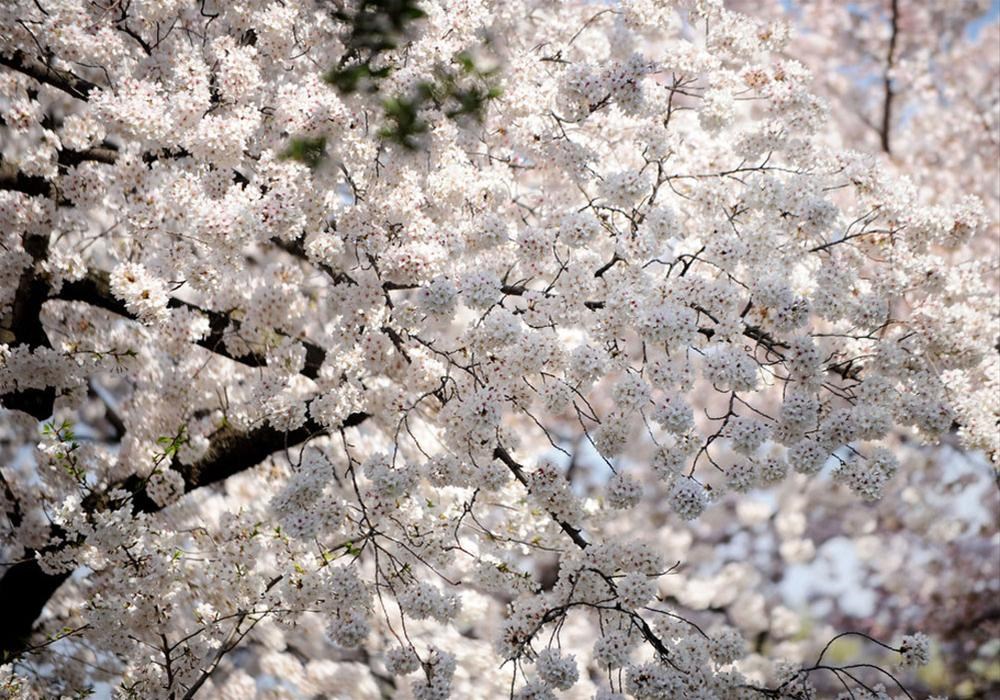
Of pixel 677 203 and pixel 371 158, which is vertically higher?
pixel 677 203

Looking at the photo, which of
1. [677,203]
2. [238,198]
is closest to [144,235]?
[238,198]

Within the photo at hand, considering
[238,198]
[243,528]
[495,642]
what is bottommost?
[495,642]

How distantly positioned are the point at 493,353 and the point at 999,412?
2.88 meters

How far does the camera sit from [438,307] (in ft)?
14.4

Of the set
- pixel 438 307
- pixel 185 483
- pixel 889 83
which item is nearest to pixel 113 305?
pixel 185 483

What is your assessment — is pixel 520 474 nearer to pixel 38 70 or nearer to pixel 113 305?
pixel 113 305

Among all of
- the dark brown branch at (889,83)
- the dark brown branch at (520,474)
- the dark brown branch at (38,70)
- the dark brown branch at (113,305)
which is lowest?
the dark brown branch at (520,474)

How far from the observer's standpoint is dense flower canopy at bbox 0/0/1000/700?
454 cm

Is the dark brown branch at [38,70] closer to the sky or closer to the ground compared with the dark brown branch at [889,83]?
closer to the ground

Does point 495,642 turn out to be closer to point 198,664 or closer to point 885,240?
point 198,664

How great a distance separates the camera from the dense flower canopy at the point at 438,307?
4.54 m

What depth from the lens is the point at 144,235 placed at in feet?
16.5

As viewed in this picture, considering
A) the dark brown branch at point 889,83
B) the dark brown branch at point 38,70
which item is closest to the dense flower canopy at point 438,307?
the dark brown branch at point 38,70

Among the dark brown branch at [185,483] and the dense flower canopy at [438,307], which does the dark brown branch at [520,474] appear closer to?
the dense flower canopy at [438,307]
